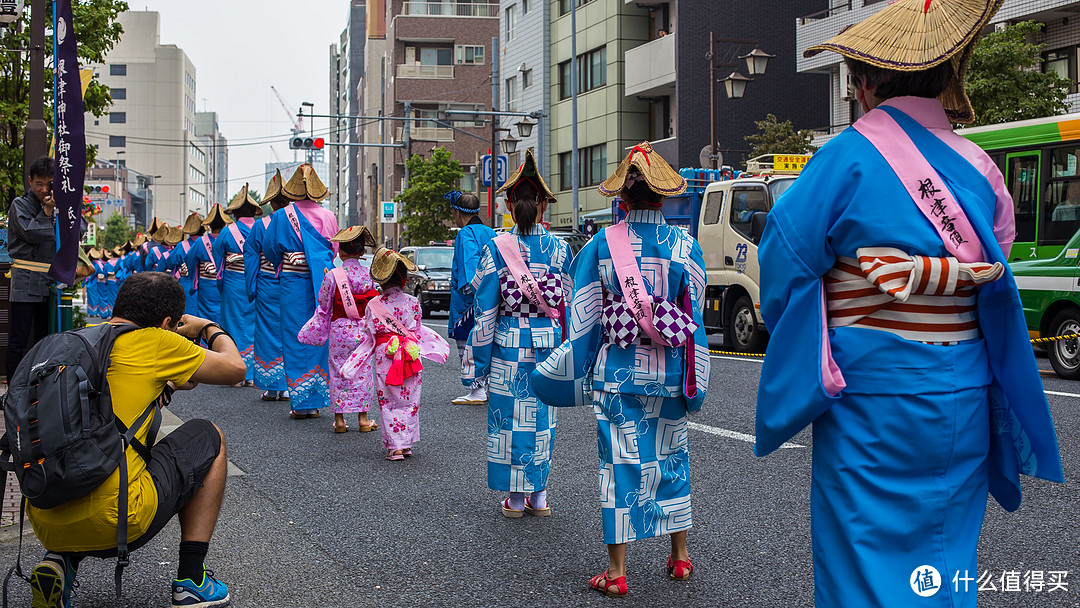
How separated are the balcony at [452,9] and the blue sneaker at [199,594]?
2339 inches

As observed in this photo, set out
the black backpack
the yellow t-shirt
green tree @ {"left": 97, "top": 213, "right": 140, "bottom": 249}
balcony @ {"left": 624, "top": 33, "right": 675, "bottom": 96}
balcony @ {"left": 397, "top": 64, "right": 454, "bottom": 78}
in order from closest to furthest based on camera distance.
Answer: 1. the black backpack
2. the yellow t-shirt
3. balcony @ {"left": 624, "top": 33, "right": 675, "bottom": 96}
4. balcony @ {"left": 397, "top": 64, "right": 454, "bottom": 78}
5. green tree @ {"left": 97, "top": 213, "right": 140, "bottom": 249}

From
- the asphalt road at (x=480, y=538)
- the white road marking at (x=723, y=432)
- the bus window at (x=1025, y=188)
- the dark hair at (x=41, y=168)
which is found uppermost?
the bus window at (x=1025, y=188)

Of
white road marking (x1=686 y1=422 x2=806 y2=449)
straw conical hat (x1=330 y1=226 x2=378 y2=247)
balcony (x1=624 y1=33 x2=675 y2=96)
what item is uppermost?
balcony (x1=624 y1=33 x2=675 y2=96)

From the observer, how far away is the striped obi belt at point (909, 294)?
8.62 feet

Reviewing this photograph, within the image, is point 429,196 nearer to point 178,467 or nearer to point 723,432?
point 723,432

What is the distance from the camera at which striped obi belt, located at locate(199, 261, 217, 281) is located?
1245cm

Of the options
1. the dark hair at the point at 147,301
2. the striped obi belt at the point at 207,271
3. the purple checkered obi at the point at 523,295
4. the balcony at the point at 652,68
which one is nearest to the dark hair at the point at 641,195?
the purple checkered obi at the point at 523,295

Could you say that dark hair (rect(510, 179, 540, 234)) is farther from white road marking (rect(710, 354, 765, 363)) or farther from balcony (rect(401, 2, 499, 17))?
balcony (rect(401, 2, 499, 17))

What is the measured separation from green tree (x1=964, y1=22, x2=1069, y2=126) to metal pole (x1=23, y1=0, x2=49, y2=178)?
15.0 metres

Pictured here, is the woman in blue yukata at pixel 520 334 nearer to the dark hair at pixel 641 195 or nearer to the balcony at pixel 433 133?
the dark hair at pixel 641 195

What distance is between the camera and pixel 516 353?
5.70 meters

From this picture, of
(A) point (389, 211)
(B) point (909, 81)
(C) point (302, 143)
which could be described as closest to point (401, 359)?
(B) point (909, 81)

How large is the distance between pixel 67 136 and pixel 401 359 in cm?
261

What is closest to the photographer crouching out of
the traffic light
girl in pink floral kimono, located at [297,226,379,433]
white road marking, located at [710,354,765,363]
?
girl in pink floral kimono, located at [297,226,379,433]
